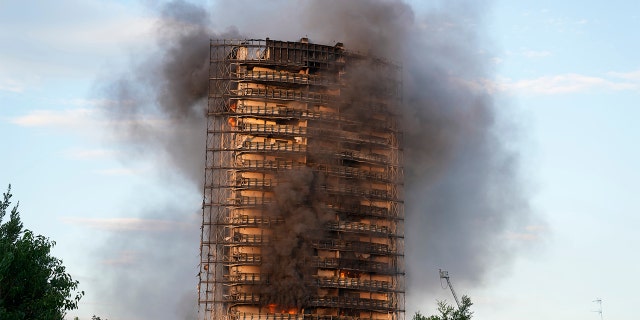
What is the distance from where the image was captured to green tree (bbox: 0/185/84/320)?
2785 inches

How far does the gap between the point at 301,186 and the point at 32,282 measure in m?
88.3

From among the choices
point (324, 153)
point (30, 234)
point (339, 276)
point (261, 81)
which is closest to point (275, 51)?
point (261, 81)

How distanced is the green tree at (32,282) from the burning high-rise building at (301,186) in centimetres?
8093

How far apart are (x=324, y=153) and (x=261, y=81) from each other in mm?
15473

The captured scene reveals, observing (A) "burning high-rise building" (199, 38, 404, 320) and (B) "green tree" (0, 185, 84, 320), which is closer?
(B) "green tree" (0, 185, 84, 320)

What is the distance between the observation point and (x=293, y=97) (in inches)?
6457

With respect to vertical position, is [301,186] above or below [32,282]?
above

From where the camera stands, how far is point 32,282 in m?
72.2

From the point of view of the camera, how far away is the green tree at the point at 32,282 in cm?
7075

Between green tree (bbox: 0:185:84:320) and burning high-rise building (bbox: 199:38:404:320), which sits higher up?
burning high-rise building (bbox: 199:38:404:320)

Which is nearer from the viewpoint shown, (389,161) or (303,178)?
(303,178)

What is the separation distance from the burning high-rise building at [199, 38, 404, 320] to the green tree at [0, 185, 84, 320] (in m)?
80.9

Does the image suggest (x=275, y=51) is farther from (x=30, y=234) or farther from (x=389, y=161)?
(x=30, y=234)

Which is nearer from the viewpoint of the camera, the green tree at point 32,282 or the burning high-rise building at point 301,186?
the green tree at point 32,282
